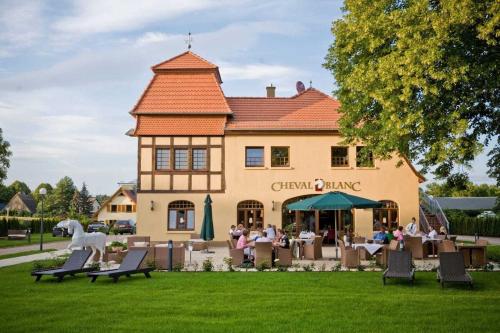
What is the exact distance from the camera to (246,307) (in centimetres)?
977

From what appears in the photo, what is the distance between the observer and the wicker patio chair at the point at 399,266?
12367mm

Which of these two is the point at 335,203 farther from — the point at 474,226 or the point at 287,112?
the point at 474,226

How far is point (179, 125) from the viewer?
2750 cm

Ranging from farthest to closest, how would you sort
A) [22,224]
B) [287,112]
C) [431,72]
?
1. [22,224]
2. [287,112]
3. [431,72]

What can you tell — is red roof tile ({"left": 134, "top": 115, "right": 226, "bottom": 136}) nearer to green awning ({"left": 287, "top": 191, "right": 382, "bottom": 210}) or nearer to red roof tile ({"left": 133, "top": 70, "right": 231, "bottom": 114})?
red roof tile ({"left": 133, "top": 70, "right": 231, "bottom": 114})

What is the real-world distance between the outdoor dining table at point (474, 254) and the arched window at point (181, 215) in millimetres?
14332

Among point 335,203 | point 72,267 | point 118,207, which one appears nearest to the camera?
point 72,267

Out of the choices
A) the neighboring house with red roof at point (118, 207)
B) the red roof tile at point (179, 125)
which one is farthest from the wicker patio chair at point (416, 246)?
the neighboring house with red roof at point (118, 207)

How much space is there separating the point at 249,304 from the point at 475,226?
1507 inches

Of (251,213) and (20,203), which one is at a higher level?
(20,203)

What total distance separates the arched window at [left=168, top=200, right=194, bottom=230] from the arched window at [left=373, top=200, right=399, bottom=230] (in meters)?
9.14

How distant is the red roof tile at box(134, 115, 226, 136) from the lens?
27406 millimetres

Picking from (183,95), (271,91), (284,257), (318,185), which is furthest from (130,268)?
(271,91)

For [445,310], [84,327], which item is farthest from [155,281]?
[445,310]
